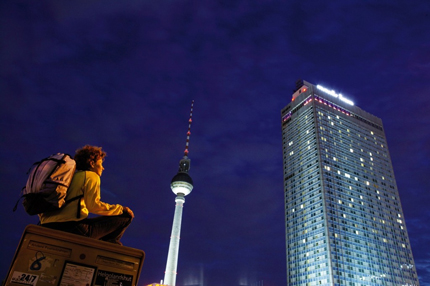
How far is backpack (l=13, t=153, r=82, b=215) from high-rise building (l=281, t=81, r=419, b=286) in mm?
126342

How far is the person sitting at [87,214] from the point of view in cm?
385

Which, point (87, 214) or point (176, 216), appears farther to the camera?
point (176, 216)

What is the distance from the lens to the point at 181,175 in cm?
14575

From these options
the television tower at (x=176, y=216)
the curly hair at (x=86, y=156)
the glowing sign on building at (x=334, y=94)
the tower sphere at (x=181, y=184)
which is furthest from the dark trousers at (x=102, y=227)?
the glowing sign on building at (x=334, y=94)

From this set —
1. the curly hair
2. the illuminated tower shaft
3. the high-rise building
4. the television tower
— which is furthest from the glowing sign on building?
the curly hair

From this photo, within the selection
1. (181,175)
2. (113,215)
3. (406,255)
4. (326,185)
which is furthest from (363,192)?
(113,215)

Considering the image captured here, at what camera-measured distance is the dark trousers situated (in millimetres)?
4035

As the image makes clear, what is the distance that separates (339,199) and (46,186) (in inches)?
5626

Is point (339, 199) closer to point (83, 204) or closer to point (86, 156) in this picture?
point (86, 156)

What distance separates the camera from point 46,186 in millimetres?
3484

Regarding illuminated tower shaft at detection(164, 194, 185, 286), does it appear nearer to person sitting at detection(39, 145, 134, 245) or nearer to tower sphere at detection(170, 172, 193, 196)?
tower sphere at detection(170, 172, 193, 196)

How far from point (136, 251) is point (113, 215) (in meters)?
1.11

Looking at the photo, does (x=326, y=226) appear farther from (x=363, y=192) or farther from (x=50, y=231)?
(x=50, y=231)

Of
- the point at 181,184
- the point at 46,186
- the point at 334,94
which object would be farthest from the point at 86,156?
the point at 334,94
